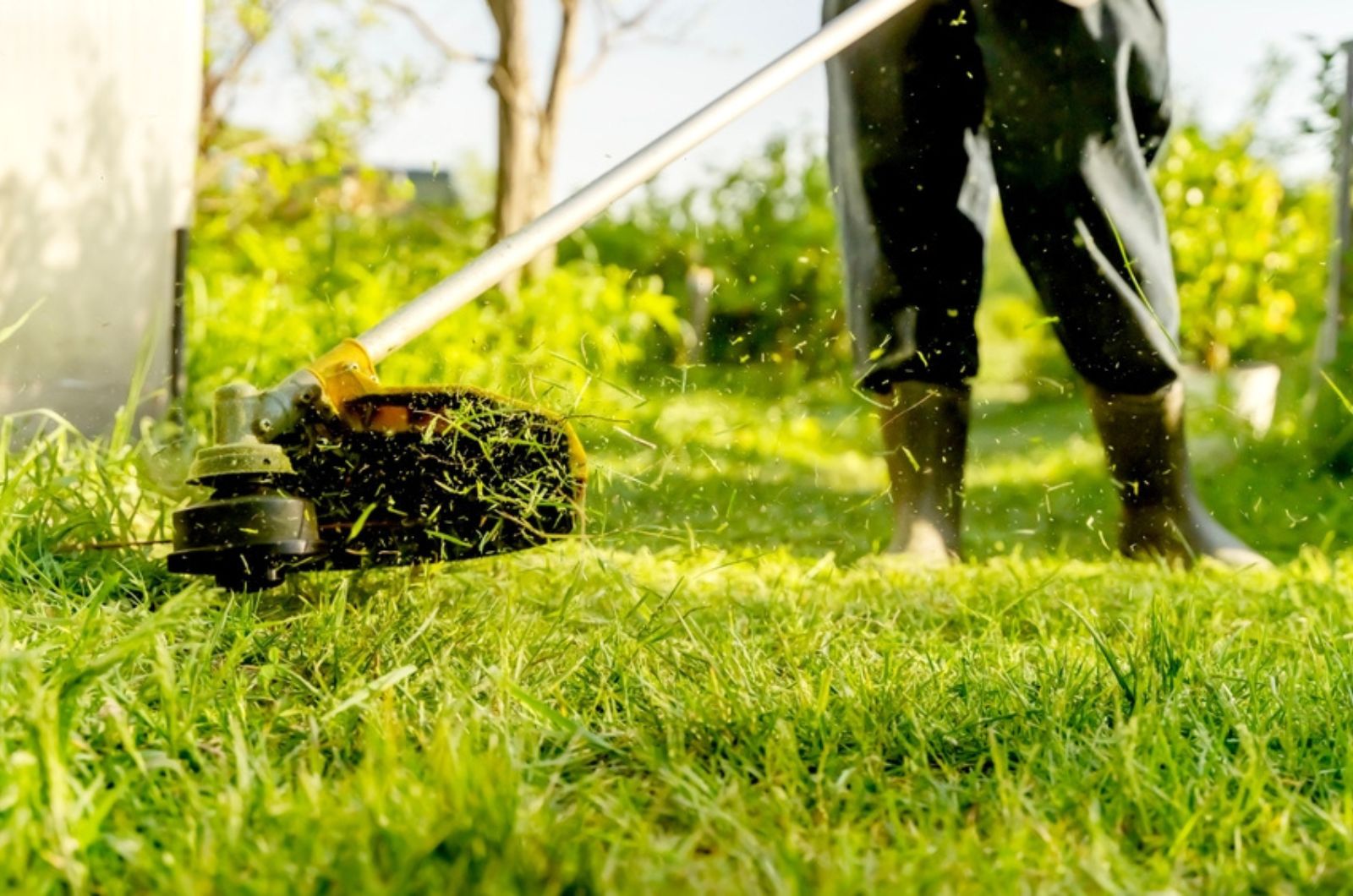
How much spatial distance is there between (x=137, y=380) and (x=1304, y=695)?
6.30 feet

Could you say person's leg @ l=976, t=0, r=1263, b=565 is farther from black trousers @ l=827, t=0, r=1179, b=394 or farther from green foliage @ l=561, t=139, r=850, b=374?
green foliage @ l=561, t=139, r=850, b=374

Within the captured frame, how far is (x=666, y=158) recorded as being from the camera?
178 centimetres

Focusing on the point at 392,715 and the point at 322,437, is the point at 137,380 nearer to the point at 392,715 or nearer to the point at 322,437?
the point at 322,437

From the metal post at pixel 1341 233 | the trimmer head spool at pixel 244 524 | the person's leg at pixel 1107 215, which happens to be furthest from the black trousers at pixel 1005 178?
the metal post at pixel 1341 233

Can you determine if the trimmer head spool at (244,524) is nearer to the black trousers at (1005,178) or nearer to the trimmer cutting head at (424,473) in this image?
the trimmer cutting head at (424,473)

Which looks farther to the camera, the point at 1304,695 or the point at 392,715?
the point at 1304,695

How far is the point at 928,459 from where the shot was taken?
248 cm

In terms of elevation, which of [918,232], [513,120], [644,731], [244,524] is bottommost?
[644,731]

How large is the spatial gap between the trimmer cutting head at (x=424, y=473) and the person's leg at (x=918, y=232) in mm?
955

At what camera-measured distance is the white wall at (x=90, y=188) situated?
2.44 m

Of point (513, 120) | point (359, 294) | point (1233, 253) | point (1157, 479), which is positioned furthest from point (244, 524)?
point (1233, 253)

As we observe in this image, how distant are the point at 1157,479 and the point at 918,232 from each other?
24.6 inches

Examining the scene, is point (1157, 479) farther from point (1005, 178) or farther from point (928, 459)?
point (1005, 178)

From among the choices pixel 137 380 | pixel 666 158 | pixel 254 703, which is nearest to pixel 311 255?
pixel 137 380
